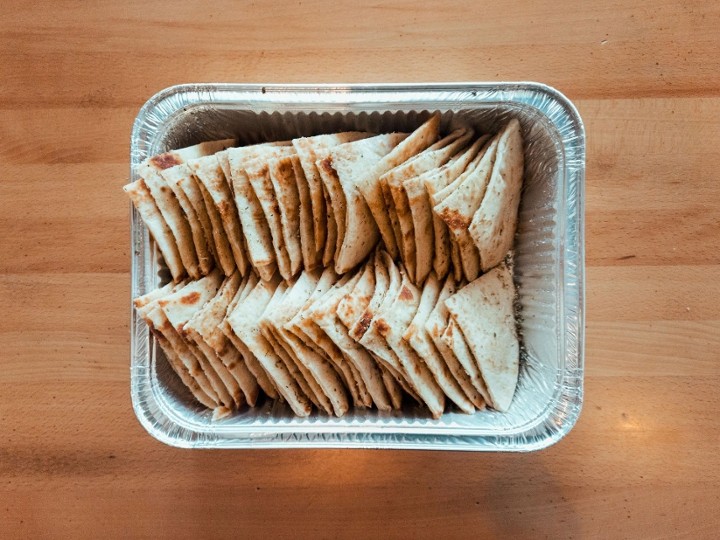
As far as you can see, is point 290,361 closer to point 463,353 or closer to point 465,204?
point 463,353

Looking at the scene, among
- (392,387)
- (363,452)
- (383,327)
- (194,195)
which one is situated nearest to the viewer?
(383,327)

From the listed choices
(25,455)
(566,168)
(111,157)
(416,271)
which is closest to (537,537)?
(416,271)

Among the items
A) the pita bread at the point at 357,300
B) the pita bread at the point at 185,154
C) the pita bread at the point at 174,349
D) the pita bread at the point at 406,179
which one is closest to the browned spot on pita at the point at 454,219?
the pita bread at the point at 406,179

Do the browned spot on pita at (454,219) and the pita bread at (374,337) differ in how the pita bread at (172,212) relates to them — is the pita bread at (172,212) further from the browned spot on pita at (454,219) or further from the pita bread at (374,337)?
the browned spot on pita at (454,219)

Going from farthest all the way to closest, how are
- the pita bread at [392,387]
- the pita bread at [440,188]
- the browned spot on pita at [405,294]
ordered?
the pita bread at [392,387], the browned spot on pita at [405,294], the pita bread at [440,188]

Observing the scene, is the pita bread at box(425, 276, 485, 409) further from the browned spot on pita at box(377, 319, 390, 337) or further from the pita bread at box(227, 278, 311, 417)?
the pita bread at box(227, 278, 311, 417)

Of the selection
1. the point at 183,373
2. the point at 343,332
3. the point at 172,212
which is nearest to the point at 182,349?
the point at 183,373

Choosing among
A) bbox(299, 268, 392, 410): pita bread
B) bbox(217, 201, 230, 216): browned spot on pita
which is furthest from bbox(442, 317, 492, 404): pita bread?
bbox(217, 201, 230, 216): browned spot on pita
